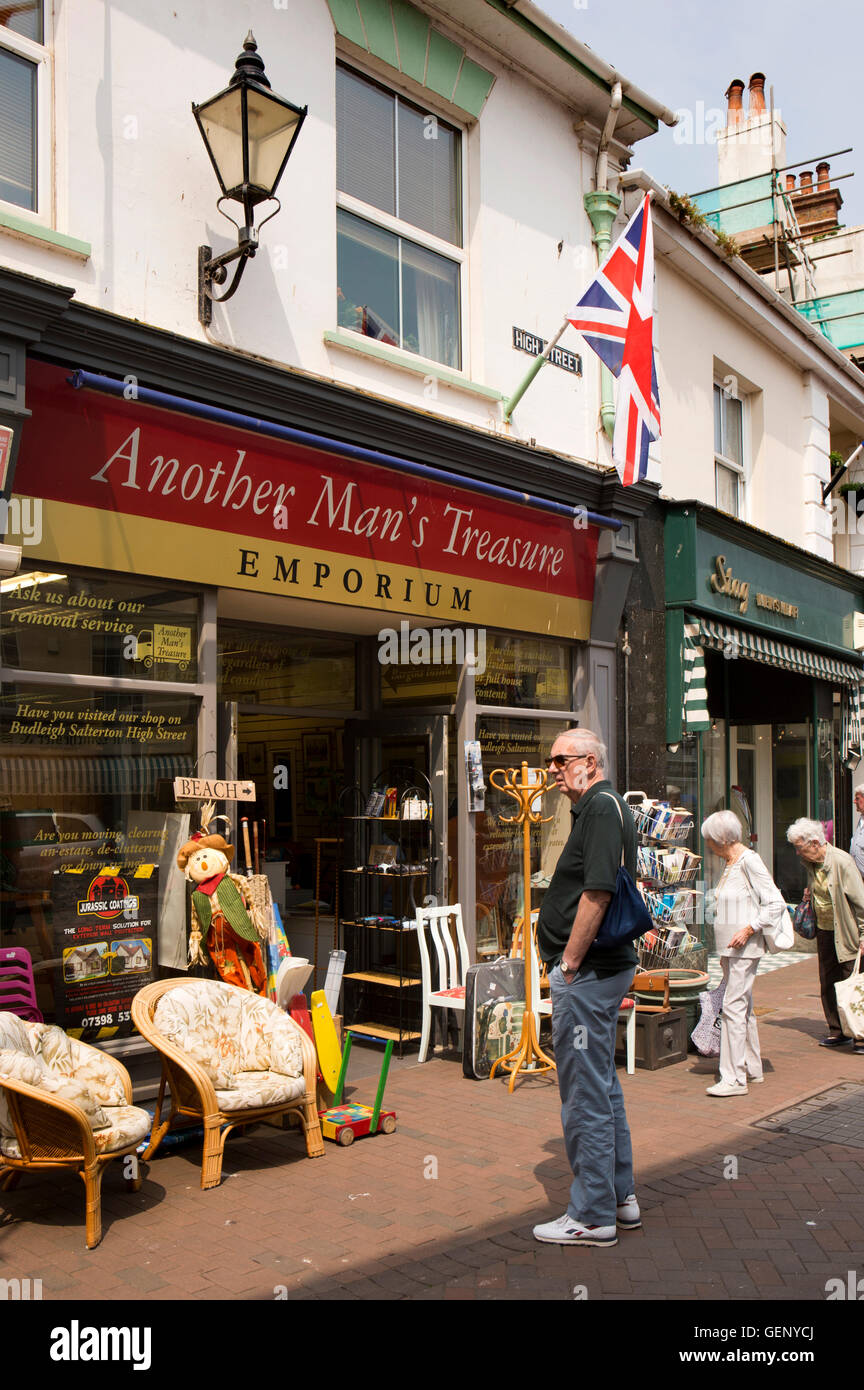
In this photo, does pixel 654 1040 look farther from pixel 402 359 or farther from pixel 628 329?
pixel 628 329

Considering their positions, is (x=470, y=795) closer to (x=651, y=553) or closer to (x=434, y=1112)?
(x=434, y=1112)

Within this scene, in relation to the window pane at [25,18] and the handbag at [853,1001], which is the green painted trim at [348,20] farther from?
the handbag at [853,1001]

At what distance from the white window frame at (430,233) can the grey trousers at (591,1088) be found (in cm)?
476

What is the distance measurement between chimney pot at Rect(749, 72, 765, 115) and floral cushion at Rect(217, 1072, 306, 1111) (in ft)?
48.6

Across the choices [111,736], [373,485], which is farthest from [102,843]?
[373,485]

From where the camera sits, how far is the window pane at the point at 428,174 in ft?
26.6

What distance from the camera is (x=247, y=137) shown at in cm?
604

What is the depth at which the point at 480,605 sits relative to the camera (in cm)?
839

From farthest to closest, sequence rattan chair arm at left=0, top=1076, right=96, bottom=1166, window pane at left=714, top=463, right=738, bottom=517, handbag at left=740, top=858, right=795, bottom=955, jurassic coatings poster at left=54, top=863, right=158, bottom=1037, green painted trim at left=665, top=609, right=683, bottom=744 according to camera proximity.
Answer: window pane at left=714, top=463, right=738, bottom=517, green painted trim at left=665, top=609, right=683, bottom=744, handbag at left=740, top=858, right=795, bottom=955, jurassic coatings poster at left=54, top=863, right=158, bottom=1037, rattan chair arm at left=0, top=1076, right=96, bottom=1166

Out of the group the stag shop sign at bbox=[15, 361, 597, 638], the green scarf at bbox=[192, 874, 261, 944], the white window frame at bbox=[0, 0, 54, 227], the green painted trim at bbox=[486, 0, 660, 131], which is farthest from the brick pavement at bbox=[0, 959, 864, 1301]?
the green painted trim at bbox=[486, 0, 660, 131]

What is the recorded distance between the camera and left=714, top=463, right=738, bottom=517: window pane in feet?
39.9

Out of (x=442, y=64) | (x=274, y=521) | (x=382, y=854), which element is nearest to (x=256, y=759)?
(x=382, y=854)

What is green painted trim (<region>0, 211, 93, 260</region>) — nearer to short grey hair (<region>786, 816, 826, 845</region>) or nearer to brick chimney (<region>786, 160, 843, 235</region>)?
short grey hair (<region>786, 816, 826, 845</region>)

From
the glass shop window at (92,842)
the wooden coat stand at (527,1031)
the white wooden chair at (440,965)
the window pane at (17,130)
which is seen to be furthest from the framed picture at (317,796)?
the window pane at (17,130)
